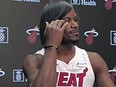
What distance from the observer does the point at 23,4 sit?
2328mm

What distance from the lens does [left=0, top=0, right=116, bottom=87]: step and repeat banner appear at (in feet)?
7.46

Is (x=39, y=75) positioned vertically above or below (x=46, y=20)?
below

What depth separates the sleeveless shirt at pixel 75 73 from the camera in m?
1.39

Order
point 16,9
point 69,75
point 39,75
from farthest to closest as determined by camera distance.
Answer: point 16,9
point 69,75
point 39,75

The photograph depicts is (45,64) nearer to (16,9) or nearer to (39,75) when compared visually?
(39,75)

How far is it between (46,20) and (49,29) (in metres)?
0.19

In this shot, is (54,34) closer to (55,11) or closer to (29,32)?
(55,11)

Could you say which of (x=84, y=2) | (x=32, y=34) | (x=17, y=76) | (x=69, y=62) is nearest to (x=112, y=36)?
(x=84, y=2)

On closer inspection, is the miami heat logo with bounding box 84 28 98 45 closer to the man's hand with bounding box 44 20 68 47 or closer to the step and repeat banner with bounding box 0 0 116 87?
the step and repeat banner with bounding box 0 0 116 87

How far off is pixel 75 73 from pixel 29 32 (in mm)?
955

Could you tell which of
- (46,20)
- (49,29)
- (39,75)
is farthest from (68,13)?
(39,75)

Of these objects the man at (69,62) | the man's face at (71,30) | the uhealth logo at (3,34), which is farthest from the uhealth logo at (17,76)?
the man's face at (71,30)

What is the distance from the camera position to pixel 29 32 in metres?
2.31

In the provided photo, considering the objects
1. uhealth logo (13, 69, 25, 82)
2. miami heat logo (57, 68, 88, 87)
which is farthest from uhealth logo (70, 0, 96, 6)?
miami heat logo (57, 68, 88, 87)
